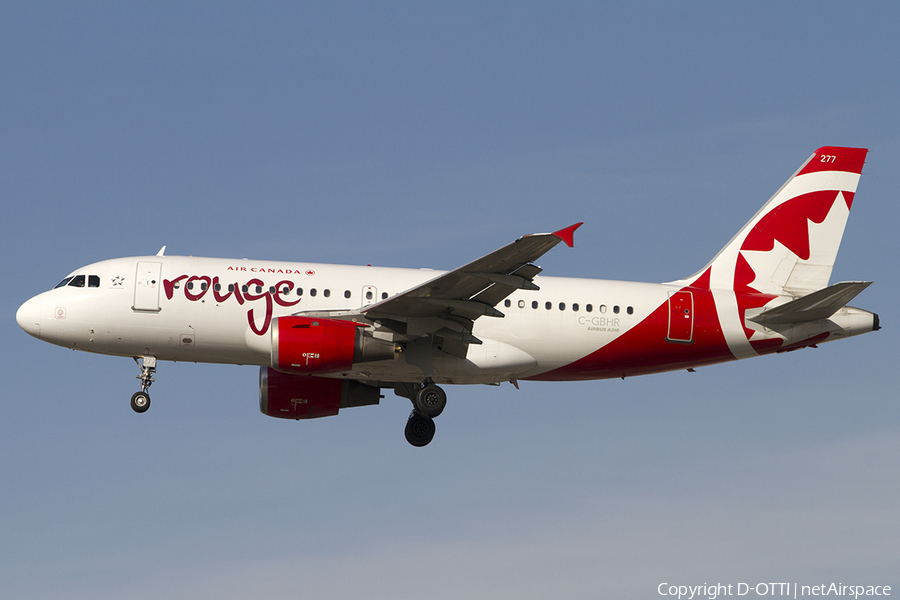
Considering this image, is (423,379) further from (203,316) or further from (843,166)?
(843,166)

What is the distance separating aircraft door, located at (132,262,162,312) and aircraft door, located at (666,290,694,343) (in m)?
14.5

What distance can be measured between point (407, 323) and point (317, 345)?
Answer: 2542 millimetres

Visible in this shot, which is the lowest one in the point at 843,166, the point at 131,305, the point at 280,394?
the point at 280,394

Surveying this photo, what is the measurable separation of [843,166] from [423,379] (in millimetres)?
15398

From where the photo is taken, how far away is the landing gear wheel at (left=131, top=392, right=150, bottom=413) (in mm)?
31266

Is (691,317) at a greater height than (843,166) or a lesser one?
lesser

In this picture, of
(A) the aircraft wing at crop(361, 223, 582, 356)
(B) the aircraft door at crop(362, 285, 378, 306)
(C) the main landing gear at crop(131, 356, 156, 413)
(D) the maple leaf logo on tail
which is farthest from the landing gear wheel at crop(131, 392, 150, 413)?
(D) the maple leaf logo on tail

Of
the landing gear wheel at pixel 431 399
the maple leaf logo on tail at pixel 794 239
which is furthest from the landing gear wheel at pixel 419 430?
the maple leaf logo on tail at pixel 794 239

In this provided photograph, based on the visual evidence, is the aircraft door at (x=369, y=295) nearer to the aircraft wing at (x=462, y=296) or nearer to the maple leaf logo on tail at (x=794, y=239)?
the aircraft wing at (x=462, y=296)

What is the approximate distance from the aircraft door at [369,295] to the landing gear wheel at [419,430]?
437 cm

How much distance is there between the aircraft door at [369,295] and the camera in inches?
1209

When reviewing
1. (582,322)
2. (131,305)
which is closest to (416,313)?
(582,322)

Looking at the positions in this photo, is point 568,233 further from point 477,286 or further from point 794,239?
point 794,239

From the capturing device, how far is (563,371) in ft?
104
